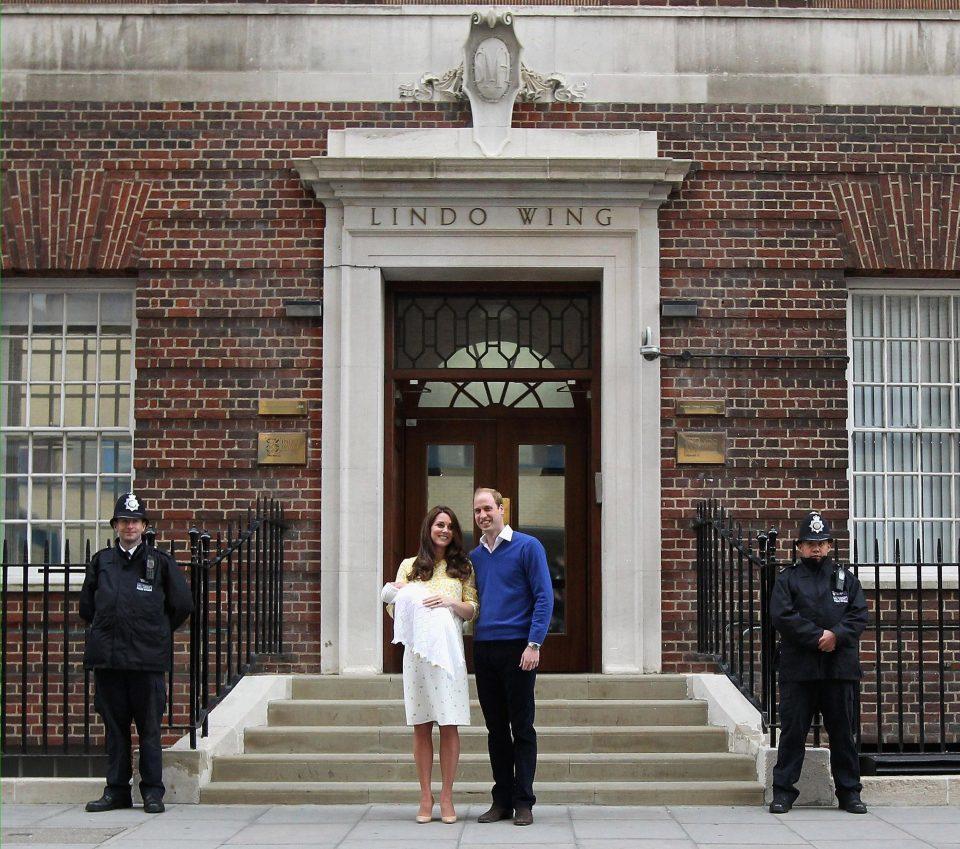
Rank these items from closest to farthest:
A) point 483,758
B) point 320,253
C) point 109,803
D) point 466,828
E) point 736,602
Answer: point 466,828 → point 109,803 → point 483,758 → point 736,602 → point 320,253

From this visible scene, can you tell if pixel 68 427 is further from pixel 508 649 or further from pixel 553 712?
pixel 508 649

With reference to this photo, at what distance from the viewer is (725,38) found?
11.9m

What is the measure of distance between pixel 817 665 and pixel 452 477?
4.19 m

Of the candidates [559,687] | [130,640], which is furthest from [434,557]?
[559,687]

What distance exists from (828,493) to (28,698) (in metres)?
6.33

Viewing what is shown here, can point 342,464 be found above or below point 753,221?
below

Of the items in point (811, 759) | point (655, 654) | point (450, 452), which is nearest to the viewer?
point (811, 759)

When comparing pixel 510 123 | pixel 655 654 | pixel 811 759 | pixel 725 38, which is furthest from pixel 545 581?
pixel 725 38

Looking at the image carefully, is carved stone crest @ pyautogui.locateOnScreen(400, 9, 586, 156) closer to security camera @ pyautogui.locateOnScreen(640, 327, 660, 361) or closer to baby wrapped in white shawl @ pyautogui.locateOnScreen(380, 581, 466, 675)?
security camera @ pyautogui.locateOnScreen(640, 327, 660, 361)

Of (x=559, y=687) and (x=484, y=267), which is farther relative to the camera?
(x=484, y=267)

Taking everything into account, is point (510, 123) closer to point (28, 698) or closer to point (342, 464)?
point (342, 464)

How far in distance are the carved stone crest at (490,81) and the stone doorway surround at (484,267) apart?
0.15 m

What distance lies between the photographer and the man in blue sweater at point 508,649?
8375 millimetres

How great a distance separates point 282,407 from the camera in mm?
11570
